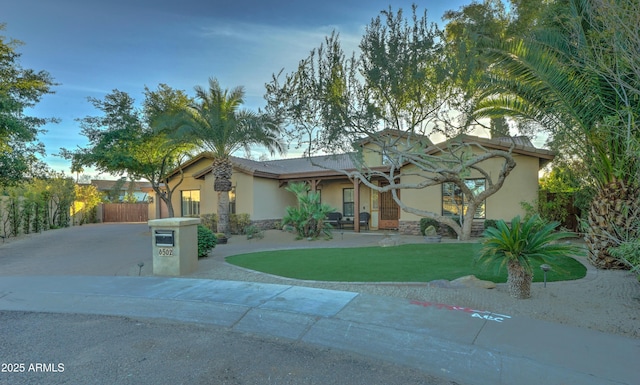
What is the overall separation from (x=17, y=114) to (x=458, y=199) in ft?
60.7

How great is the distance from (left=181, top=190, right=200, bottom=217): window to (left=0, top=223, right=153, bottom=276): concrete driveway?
6.71m

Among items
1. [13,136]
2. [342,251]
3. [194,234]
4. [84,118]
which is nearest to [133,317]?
[194,234]

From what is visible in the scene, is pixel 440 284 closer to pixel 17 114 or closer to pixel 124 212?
pixel 17 114

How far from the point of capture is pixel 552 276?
23.8 ft

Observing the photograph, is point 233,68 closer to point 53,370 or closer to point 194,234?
point 194,234

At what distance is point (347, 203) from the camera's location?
21297 millimetres

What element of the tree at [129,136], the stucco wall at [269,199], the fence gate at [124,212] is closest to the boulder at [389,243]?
the stucco wall at [269,199]

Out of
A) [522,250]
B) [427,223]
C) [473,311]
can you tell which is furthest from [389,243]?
[473,311]

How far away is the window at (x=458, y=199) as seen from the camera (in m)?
15.4

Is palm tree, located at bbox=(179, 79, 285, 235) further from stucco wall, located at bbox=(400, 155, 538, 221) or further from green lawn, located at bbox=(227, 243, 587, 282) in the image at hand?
stucco wall, located at bbox=(400, 155, 538, 221)

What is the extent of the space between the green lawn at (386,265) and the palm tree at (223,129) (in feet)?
22.7

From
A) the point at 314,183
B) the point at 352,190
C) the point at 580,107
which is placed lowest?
the point at 352,190

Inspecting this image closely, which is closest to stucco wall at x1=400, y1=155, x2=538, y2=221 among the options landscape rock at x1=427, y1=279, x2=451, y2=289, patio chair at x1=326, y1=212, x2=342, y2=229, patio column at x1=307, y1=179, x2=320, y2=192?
patio chair at x1=326, y1=212, x2=342, y2=229

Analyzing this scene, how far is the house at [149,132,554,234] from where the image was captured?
14.4 m
